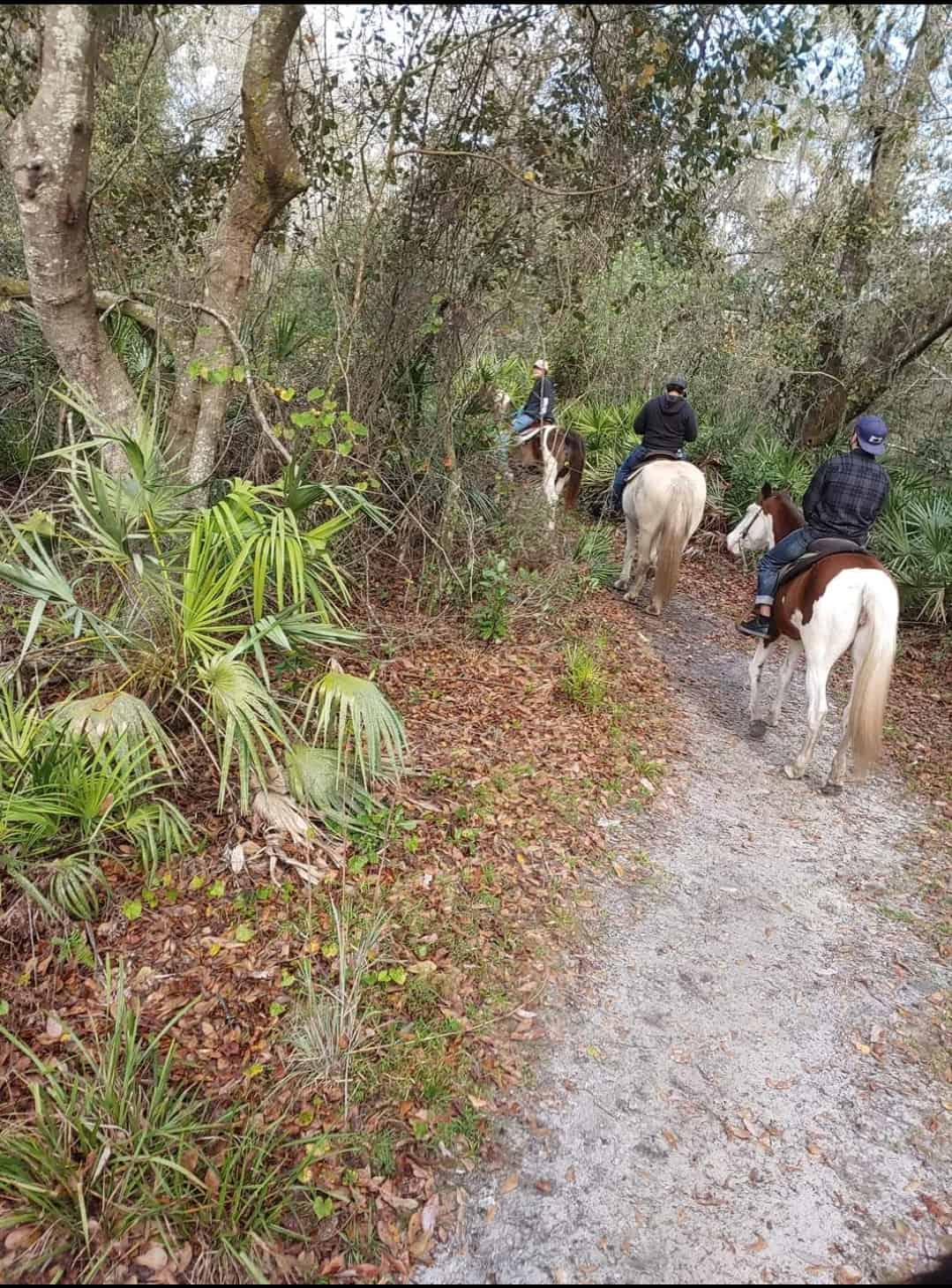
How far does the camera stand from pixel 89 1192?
8.96ft

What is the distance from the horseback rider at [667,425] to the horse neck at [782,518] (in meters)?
2.07

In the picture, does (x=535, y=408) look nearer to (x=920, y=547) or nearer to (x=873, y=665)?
(x=920, y=547)

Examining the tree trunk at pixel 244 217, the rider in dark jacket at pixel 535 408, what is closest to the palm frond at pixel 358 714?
the tree trunk at pixel 244 217

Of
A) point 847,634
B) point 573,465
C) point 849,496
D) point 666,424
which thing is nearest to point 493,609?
point 847,634

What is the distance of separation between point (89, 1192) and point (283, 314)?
22.3ft

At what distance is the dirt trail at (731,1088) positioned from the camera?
113 inches

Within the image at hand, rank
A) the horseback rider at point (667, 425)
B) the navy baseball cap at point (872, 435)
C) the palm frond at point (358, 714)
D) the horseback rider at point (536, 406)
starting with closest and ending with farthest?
1. the palm frond at point (358, 714)
2. the navy baseball cap at point (872, 435)
3. the horseback rider at point (667, 425)
4. the horseback rider at point (536, 406)

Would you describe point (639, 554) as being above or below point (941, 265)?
below

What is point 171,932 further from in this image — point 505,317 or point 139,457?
point 505,317

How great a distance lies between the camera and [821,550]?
19.5 feet

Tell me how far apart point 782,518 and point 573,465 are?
4044 millimetres

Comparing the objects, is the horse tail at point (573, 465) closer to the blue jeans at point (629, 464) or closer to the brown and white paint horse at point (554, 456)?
the brown and white paint horse at point (554, 456)

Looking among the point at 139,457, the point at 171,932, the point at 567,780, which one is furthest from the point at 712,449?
the point at 171,932

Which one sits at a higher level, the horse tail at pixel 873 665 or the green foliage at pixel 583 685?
the horse tail at pixel 873 665
